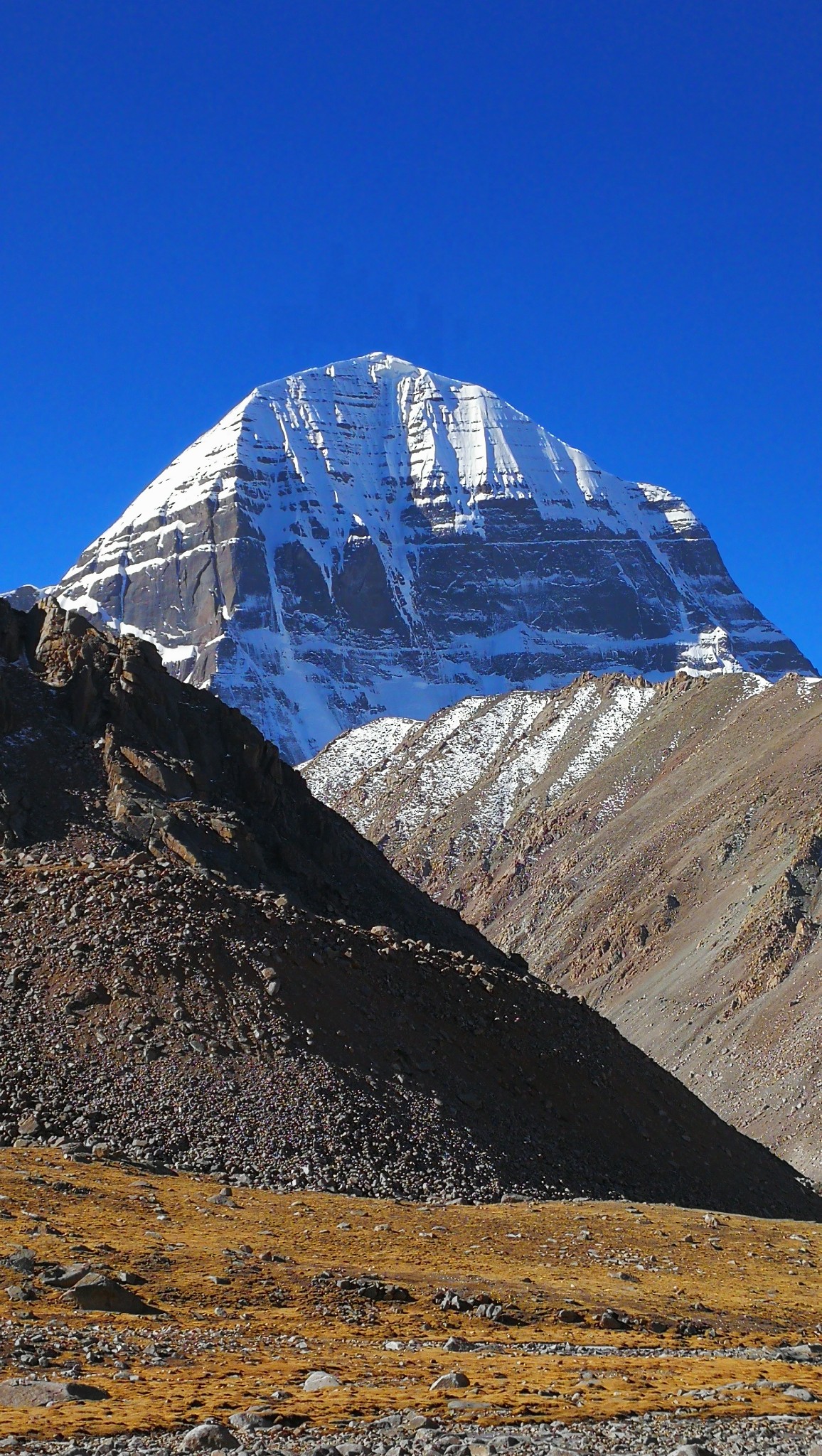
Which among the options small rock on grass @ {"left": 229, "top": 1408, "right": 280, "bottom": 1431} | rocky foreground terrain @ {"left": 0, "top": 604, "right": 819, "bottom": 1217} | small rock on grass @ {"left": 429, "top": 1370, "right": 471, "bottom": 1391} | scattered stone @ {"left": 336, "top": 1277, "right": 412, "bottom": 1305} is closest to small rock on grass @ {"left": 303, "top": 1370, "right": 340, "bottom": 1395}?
small rock on grass @ {"left": 429, "top": 1370, "right": 471, "bottom": 1391}

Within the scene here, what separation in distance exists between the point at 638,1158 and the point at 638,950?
288ft

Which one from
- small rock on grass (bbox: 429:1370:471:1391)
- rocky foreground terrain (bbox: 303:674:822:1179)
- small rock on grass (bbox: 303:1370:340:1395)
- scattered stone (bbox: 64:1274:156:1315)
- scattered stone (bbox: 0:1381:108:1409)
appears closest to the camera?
scattered stone (bbox: 0:1381:108:1409)

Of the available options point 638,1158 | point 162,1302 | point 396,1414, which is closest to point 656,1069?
point 638,1158

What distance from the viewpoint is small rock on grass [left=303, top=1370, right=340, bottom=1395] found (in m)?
17.1

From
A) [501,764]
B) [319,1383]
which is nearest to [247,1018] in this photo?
[319,1383]

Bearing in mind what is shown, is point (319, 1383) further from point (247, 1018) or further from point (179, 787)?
point (179, 787)

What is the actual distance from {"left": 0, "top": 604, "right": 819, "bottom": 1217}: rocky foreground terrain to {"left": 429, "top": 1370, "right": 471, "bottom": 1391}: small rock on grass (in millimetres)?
16479

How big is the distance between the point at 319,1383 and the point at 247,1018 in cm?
2060

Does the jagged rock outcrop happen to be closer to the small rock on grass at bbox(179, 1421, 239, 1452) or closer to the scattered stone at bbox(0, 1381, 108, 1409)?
the scattered stone at bbox(0, 1381, 108, 1409)

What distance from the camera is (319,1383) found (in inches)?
683

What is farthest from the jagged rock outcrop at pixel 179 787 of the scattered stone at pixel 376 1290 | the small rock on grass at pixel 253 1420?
the small rock on grass at pixel 253 1420

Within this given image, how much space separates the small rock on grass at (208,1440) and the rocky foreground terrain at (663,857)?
7407 centimetres

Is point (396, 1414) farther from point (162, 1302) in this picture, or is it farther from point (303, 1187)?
point (303, 1187)

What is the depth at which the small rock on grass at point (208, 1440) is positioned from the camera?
14.4 metres
